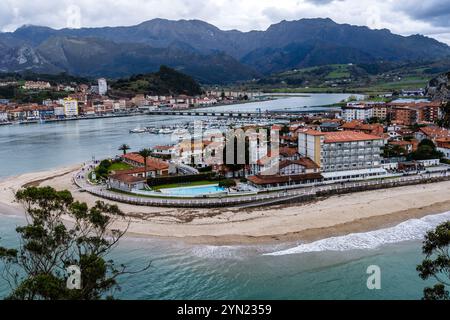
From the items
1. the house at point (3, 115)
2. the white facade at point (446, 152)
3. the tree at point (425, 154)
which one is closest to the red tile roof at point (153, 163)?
the tree at point (425, 154)

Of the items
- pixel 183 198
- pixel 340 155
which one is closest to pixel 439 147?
pixel 340 155

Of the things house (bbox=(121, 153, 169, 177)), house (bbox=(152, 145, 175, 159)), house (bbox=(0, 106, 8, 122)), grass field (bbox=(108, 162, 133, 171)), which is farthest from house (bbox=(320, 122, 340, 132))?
house (bbox=(0, 106, 8, 122))

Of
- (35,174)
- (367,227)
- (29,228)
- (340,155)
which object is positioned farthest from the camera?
(35,174)

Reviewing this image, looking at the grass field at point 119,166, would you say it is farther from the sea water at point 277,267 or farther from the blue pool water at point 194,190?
the sea water at point 277,267

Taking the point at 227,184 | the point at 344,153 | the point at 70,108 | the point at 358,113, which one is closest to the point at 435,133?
the point at 344,153

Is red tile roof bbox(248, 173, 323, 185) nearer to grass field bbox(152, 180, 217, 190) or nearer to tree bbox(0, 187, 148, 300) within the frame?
grass field bbox(152, 180, 217, 190)
